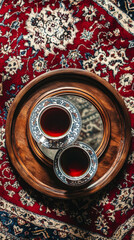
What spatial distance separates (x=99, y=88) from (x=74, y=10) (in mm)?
475

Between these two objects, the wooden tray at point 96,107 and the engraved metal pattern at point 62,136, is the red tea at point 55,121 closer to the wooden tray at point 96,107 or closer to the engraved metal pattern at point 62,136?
the engraved metal pattern at point 62,136

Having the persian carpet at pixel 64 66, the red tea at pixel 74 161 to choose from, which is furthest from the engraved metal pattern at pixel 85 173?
the persian carpet at pixel 64 66

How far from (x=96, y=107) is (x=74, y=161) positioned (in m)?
0.27

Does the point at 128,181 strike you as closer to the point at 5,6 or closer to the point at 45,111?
the point at 45,111

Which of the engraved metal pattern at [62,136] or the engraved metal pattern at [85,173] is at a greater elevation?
the engraved metal pattern at [62,136]

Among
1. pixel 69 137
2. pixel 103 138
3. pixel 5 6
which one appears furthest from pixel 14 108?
pixel 5 6

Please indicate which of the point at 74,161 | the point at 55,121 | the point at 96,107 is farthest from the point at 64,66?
the point at 74,161

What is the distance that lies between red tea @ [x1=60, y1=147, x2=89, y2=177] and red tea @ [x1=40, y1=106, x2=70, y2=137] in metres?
0.09

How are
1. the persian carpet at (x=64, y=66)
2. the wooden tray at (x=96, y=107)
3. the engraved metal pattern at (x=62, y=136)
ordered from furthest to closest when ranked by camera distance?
the persian carpet at (x=64, y=66) → the wooden tray at (x=96, y=107) → the engraved metal pattern at (x=62, y=136)

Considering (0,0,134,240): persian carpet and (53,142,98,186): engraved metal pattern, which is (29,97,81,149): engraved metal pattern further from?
(0,0,134,240): persian carpet

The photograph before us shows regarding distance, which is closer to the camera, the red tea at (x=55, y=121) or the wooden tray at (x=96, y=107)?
the red tea at (x=55, y=121)

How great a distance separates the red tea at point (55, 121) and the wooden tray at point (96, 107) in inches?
6.4

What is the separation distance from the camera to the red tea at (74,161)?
1031 millimetres

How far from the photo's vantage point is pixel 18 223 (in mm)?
1286
